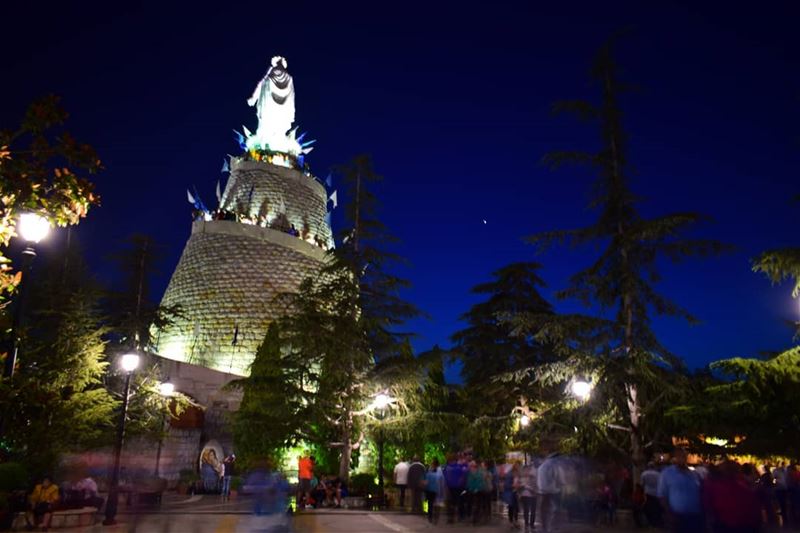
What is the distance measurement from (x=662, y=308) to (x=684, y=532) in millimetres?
8499

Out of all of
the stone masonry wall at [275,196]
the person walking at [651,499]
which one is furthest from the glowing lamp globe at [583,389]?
the stone masonry wall at [275,196]

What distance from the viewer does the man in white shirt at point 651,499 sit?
11.9 metres

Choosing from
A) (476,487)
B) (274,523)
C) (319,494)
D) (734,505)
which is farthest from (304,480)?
(734,505)

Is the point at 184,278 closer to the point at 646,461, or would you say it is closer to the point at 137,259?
the point at 137,259

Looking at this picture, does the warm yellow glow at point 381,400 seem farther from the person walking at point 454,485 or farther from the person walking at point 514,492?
Result: the person walking at point 514,492

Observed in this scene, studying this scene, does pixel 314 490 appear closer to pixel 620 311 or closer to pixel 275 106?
pixel 620 311

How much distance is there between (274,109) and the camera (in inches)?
1763

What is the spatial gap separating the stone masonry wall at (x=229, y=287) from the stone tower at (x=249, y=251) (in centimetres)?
5

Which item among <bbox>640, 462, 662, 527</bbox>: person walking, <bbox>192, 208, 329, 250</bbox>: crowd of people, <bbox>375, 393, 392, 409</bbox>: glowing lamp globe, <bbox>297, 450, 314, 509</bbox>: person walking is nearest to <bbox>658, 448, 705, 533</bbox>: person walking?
<bbox>640, 462, 662, 527</bbox>: person walking

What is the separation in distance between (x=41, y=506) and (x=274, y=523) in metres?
4.43

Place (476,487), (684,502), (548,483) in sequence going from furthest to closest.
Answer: (476,487), (548,483), (684,502)

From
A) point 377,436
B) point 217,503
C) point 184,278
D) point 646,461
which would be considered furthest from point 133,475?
point 646,461

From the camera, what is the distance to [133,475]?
2377cm

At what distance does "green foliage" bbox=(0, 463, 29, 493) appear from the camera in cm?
1411
